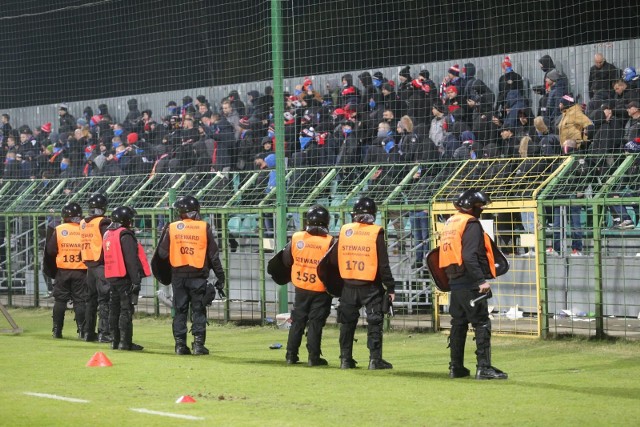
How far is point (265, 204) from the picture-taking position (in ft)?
60.8

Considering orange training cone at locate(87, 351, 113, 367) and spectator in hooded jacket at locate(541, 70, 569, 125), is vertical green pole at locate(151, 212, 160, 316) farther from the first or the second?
spectator in hooded jacket at locate(541, 70, 569, 125)

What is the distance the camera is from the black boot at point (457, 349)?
37.4ft

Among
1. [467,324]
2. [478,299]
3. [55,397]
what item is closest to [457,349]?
[467,324]

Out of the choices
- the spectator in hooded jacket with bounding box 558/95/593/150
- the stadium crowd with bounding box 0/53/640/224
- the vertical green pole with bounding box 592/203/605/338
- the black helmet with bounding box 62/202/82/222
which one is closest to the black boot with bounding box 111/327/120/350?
the black helmet with bounding box 62/202/82/222

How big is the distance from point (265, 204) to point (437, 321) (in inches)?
149

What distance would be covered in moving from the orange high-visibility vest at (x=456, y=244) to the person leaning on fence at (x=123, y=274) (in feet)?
15.8

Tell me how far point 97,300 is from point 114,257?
1.59 m

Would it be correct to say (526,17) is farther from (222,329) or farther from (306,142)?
(222,329)

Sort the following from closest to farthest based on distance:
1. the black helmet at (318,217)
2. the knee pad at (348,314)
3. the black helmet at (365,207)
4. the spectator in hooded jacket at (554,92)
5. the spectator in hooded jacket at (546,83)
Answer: the knee pad at (348,314), the black helmet at (365,207), the black helmet at (318,217), the spectator in hooded jacket at (554,92), the spectator in hooded jacket at (546,83)

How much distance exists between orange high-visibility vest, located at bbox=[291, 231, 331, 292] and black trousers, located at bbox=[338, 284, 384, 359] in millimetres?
541

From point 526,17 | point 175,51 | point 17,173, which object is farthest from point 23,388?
point 17,173

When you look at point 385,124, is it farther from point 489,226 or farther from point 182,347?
point 182,347

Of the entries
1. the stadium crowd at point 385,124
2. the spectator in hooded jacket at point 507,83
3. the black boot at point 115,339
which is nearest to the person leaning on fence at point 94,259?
the black boot at point 115,339

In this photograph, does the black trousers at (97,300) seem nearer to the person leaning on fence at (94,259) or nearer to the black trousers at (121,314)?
the person leaning on fence at (94,259)
